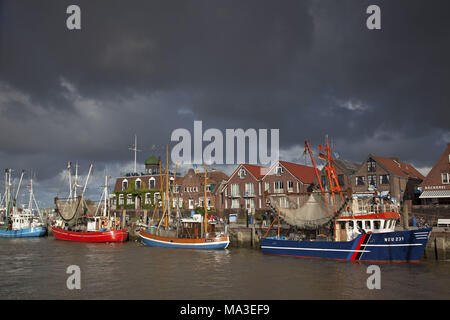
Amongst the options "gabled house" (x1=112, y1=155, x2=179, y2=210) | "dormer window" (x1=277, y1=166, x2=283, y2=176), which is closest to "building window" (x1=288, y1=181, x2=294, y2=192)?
"dormer window" (x1=277, y1=166, x2=283, y2=176)

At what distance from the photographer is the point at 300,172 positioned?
77.9 m

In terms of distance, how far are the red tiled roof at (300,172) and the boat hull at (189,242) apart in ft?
99.9

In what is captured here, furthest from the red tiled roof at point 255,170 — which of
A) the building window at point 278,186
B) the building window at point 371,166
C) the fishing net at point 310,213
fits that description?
the fishing net at point 310,213

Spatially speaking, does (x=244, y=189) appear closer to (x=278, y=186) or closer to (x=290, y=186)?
(x=278, y=186)

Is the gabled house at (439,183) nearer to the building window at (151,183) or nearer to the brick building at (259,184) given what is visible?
the brick building at (259,184)

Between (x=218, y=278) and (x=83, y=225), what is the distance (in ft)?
159

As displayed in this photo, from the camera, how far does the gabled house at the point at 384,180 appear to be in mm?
65438

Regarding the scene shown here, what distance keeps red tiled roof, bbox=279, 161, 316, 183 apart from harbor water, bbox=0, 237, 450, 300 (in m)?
36.1

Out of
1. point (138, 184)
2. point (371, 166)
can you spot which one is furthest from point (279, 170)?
point (138, 184)

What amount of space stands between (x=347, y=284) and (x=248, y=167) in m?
54.6

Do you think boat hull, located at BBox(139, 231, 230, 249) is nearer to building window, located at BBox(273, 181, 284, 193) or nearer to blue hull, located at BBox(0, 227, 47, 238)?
building window, located at BBox(273, 181, 284, 193)

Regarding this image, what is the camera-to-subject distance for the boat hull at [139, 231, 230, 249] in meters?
48.2
